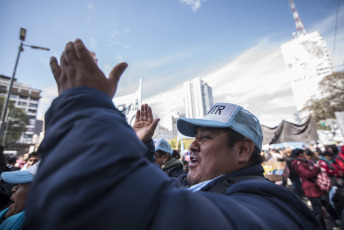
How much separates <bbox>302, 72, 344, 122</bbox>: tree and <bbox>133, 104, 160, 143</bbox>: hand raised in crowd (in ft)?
107

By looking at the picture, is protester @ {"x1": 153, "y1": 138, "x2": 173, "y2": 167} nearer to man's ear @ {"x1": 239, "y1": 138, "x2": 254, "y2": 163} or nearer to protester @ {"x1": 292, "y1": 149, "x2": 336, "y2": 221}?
man's ear @ {"x1": 239, "y1": 138, "x2": 254, "y2": 163}

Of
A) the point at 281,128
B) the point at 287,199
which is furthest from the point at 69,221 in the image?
the point at 281,128

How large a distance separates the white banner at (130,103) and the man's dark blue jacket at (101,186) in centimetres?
328

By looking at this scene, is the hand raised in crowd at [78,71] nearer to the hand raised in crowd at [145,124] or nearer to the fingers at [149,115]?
the hand raised in crowd at [145,124]

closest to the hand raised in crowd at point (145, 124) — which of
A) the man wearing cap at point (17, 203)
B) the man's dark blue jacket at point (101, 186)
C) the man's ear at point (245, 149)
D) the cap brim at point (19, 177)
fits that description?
the man's ear at point (245, 149)

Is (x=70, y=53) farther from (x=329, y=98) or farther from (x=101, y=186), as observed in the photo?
(x=329, y=98)

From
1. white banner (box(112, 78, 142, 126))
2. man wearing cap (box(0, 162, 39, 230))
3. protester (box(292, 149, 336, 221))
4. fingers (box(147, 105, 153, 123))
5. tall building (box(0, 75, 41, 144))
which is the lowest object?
protester (box(292, 149, 336, 221))

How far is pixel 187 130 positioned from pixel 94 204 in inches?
61.0

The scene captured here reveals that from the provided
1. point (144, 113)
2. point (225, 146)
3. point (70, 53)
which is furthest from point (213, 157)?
point (70, 53)

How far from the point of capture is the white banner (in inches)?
156

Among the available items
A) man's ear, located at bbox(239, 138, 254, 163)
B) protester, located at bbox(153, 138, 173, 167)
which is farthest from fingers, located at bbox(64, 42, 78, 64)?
protester, located at bbox(153, 138, 173, 167)

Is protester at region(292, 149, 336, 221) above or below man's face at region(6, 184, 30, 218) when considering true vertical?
below

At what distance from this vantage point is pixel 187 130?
1.94 metres

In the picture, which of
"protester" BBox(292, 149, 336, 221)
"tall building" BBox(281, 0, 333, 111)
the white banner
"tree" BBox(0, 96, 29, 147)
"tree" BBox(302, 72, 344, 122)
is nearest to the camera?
the white banner
